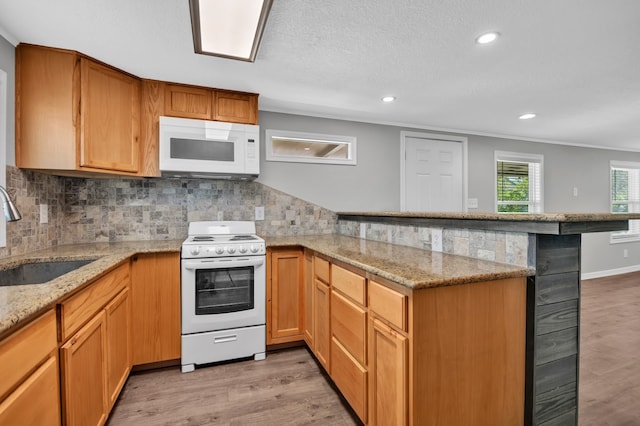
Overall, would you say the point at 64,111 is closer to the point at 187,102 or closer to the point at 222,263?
the point at 187,102

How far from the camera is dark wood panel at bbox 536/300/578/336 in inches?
52.8

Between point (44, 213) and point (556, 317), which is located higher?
point (44, 213)

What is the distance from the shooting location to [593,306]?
11.7 feet

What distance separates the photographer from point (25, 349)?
93 cm

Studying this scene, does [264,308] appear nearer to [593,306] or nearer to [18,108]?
[18,108]

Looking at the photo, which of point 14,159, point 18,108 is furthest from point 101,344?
point 18,108

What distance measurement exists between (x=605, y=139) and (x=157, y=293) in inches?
256

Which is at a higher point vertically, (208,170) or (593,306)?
(208,170)

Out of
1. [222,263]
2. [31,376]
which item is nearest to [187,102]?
[222,263]

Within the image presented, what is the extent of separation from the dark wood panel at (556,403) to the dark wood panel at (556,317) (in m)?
0.29

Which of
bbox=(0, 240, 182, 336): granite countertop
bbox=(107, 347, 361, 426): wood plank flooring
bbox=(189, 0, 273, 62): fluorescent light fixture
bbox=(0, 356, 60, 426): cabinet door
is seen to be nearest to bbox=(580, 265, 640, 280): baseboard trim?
bbox=(107, 347, 361, 426): wood plank flooring

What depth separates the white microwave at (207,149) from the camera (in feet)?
8.07

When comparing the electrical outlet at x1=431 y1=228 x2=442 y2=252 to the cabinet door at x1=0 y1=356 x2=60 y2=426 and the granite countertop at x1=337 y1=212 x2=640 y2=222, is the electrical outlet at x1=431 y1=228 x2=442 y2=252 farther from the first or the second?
the cabinet door at x1=0 y1=356 x2=60 y2=426

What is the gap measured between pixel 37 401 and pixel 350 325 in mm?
1315
